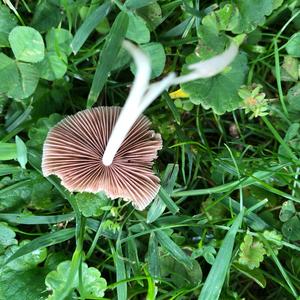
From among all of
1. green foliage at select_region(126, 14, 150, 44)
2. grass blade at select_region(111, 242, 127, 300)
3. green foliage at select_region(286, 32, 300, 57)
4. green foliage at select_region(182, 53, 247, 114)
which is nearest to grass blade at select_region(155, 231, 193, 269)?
grass blade at select_region(111, 242, 127, 300)

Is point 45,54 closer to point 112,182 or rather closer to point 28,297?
point 112,182

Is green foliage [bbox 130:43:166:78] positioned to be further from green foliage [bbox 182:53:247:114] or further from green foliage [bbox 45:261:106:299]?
green foliage [bbox 45:261:106:299]

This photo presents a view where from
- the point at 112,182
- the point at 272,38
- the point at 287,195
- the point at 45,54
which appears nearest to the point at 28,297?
the point at 112,182

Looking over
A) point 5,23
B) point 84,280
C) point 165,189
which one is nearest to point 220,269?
point 165,189

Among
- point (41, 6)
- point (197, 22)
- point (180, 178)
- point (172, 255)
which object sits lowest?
point (172, 255)

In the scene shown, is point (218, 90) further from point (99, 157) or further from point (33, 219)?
point (33, 219)

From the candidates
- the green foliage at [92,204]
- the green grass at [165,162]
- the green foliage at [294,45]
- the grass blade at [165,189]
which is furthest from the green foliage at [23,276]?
the green foliage at [294,45]

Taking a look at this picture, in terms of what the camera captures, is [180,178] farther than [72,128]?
Yes

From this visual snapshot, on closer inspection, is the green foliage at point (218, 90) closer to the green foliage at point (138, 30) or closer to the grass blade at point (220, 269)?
the green foliage at point (138, 30)
